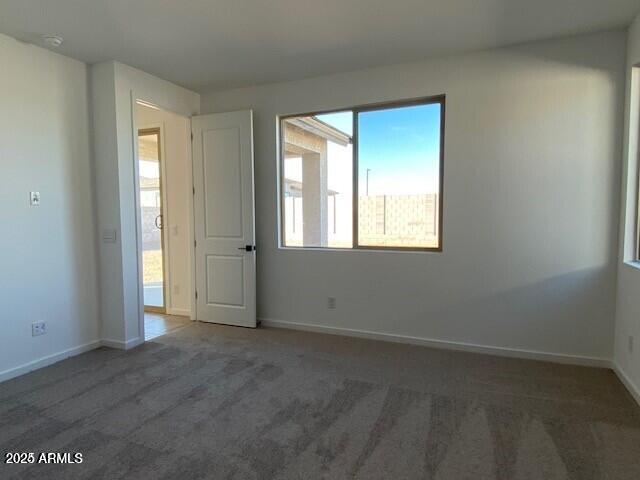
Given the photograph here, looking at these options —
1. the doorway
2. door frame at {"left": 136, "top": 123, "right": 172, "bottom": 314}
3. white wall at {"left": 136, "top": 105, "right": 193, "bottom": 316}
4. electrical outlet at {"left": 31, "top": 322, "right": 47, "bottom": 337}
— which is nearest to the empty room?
electrical outlet at {"left": 31, "top": 322, "right": 47, "bottom": 337}

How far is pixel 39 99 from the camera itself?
10.2 feet

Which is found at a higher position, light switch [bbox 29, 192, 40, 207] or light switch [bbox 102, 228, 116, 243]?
light switch [bbox 29, 192, 40, 207]

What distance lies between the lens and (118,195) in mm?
3459

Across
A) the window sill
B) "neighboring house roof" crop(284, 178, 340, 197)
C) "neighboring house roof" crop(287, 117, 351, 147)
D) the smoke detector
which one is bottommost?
the window sill

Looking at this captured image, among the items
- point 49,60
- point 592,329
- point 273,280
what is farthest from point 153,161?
point 592,329

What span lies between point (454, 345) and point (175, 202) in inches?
136

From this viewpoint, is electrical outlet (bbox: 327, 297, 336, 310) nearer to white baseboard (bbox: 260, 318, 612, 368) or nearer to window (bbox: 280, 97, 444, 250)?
white baseboard (bbox: 260, 318, 612, 368)

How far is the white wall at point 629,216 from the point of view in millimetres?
2682

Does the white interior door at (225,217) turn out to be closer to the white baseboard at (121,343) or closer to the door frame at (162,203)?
the door frame at (162,203)

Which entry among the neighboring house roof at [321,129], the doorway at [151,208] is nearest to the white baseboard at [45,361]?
the doorway at [151,208]

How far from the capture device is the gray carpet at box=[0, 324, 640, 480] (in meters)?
1.88

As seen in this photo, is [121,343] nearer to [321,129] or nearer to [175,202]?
[175,202]

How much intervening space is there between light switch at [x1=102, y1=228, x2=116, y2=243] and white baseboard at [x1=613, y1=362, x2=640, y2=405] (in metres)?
4.19

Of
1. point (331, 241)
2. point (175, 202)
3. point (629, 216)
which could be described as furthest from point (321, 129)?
point (629, 216)
